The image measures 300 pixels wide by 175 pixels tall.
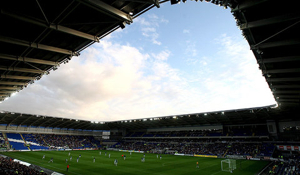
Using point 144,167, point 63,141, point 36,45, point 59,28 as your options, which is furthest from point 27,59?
point 63,141

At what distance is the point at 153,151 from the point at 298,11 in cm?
5930

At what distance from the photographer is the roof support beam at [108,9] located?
26.7 feet

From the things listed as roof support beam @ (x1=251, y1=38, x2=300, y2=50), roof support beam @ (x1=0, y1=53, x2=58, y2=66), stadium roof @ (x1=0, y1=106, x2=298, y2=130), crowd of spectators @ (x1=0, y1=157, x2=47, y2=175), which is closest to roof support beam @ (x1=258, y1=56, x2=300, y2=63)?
roof support beam @ (x1=251, y1=38, x2=300, y2=50)

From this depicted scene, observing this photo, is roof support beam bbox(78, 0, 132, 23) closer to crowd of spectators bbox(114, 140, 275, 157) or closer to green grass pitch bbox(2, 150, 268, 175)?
green grass pitch bbox(2, 150, 268, 175)

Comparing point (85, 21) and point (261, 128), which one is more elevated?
point (85, 21)

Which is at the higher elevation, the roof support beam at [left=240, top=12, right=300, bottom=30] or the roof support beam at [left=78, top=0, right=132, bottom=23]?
the roof support beam at [left=240, top=12, right=300, bottom=30]

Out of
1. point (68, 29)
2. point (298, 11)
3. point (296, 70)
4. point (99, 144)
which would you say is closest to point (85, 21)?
point (68, 29)

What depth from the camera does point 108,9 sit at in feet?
28.4

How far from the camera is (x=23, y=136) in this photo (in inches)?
2495

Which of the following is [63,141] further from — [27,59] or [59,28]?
[59,28]

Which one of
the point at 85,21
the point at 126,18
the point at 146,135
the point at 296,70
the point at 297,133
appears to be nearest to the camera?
the point at 126,18

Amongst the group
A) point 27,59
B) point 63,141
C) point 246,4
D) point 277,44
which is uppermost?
point 246,4

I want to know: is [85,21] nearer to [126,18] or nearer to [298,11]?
[126,18]

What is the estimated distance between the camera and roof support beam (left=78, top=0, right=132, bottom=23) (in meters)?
8.12
